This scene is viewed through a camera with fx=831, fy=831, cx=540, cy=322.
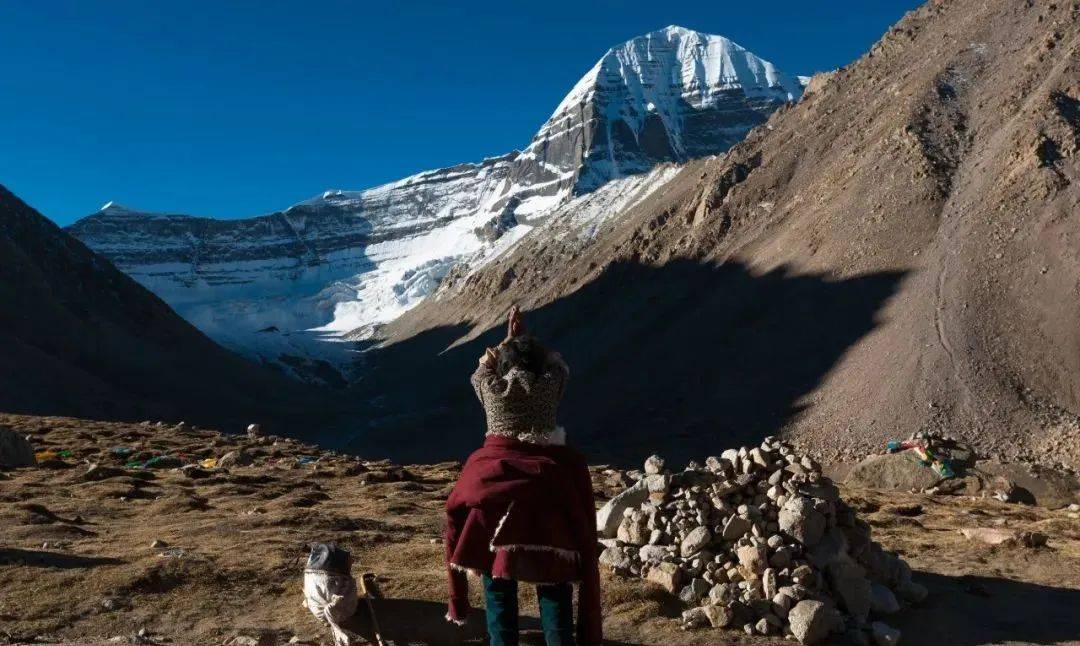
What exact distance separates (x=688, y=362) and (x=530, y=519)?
40.8 meters

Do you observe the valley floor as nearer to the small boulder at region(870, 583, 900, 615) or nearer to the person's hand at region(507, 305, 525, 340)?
the small boulder at region(870, 583, 900, 615)

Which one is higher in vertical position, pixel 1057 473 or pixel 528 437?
pixel 528 437

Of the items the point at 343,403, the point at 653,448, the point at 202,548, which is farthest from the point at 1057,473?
the point at 343,403

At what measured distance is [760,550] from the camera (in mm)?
9141

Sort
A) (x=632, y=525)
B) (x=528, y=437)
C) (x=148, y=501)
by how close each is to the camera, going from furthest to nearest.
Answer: (x=148, y=501), (x=632, y=525), (x=528, y=437)

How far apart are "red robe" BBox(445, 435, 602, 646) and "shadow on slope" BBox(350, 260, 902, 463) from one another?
3036cm

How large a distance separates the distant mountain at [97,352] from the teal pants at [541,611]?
4582 centimetres

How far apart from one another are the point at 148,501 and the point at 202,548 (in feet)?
15.7

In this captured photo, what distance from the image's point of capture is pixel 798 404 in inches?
1415

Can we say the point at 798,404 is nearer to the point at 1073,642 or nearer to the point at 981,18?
the point at 1073,642

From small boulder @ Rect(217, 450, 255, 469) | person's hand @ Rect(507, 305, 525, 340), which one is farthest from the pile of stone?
small boulder @ Rect(217, 450, 255, 469)

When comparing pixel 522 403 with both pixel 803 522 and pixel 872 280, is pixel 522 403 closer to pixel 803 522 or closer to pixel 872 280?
pixel 803 522

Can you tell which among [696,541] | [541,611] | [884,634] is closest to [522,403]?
[541,611]

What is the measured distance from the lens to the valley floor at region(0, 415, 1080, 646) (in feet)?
27.5
